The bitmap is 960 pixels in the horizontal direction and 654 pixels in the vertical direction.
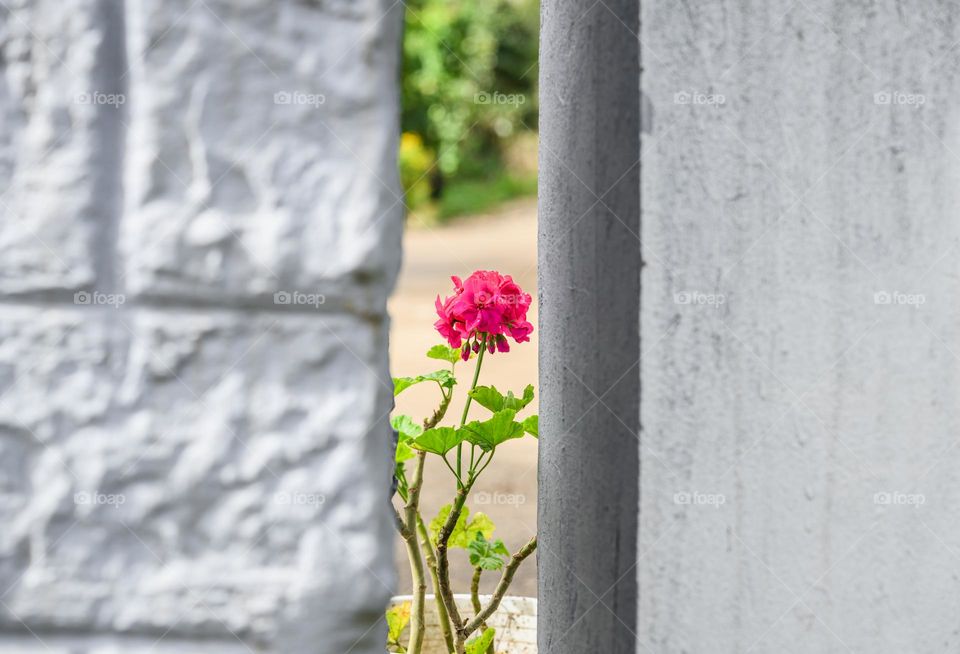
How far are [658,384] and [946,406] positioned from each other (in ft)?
1.25

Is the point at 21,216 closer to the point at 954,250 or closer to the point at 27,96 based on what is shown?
the point at 27,96

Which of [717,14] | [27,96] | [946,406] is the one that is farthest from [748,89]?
[27,96]

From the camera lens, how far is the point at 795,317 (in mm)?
1078

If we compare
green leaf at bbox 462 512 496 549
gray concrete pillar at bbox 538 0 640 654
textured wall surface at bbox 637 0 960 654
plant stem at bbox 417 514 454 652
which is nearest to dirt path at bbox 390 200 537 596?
green leaf at bbox 462 512 496 549

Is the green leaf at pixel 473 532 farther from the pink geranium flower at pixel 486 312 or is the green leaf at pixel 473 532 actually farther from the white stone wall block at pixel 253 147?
the white stone wall block at pixel 253 147

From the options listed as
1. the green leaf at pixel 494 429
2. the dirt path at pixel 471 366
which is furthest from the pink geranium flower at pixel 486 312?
the dirt path at pixel 471 366

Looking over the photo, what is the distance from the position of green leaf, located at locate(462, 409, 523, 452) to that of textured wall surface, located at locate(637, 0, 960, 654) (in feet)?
1.66

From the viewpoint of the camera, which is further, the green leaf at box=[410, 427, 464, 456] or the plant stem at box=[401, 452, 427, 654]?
the plant stem at box=[401, 452, 427, 654]

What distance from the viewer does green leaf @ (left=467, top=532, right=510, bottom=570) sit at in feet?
5.52

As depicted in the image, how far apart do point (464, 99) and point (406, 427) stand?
13924 mm

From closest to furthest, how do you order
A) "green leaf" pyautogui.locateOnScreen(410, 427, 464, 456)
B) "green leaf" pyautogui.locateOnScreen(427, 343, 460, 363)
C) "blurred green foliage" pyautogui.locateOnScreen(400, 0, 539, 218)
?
"green leaf" pyautogui.locateOnScreen(410, 427, 464, 456) < "green leaf" pyautogui.locateOnScreen(427, 343, 460, 363) < "blurred green foliage" pyautogui.locateOnScreen(400, 0, 539, 218)

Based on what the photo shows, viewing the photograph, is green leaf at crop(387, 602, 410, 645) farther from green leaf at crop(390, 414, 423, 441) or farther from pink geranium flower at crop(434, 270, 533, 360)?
pink geranium flower at crop(434, 270, 533, 360)

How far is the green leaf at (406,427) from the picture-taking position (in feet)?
5.35

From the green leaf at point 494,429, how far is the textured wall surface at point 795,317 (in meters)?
0.50
